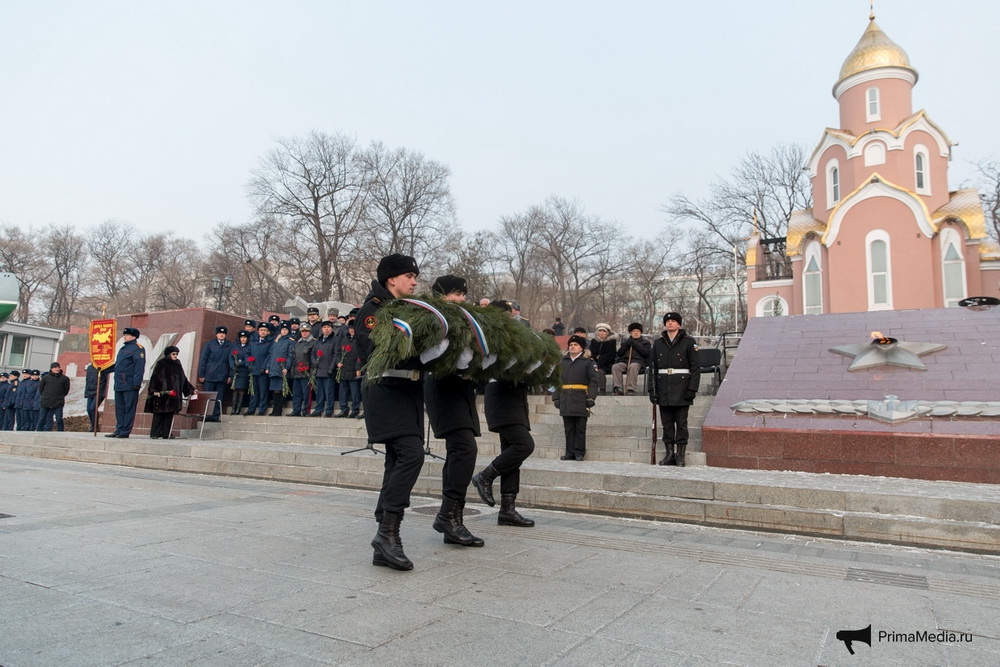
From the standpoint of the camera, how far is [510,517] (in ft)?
18.7

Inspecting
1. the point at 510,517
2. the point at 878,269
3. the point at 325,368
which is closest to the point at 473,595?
the point at 510,517

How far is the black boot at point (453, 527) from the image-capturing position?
4.77m

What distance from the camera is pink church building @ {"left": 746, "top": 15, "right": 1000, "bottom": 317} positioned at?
1061 inches

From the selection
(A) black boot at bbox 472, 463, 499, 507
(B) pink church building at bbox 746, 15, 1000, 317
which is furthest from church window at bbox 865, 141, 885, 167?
(A) black boot at bbox 472, 463, 499, 507

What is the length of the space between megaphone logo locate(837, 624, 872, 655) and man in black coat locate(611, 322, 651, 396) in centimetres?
1075

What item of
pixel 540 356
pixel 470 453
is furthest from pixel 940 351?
pixel 470 453

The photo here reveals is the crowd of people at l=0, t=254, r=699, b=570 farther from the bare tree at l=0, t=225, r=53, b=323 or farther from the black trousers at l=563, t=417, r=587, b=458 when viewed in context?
the bare tree at l=0, t=225, r=53, b=323

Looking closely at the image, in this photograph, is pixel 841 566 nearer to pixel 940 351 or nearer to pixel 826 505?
pixel 826 505

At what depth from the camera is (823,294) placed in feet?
96.2

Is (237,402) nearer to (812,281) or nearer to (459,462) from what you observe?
(459,462)

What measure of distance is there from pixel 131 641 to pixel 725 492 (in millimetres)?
5110

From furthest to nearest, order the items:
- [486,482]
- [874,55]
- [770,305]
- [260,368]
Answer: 1. [770,305]
2. [874,55]
3. [260,368]
4. [486,482]

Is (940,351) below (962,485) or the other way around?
the other way around

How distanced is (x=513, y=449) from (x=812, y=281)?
2816 centimetres
